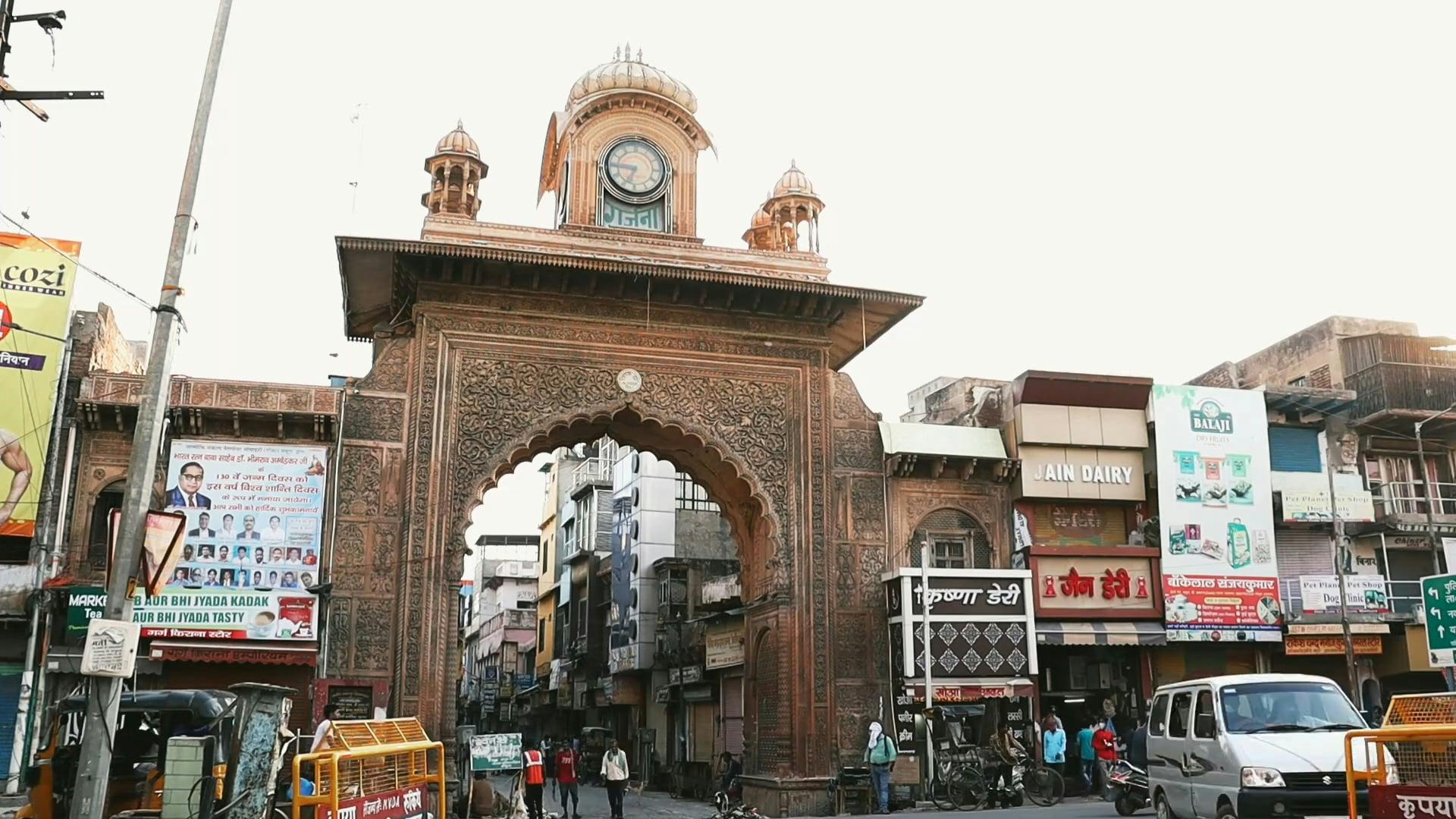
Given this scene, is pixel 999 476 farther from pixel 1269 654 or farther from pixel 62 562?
pixel 62 562

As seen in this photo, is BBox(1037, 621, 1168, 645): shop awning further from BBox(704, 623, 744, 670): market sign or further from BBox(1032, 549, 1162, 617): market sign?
BBox(704, 623, 744, 670): market sign

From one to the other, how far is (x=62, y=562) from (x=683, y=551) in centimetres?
1825

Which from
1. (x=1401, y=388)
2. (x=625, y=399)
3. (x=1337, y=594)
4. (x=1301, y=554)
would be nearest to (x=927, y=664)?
(x=625, y=399)

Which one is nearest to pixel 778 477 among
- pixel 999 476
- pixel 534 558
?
pixel 999 476

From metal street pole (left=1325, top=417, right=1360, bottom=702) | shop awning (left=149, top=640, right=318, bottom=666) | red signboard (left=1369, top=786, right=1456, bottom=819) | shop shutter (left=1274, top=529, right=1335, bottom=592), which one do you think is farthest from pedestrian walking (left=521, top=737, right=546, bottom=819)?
shop shutter (left=1274, top=529, right=1335, bottom=592)

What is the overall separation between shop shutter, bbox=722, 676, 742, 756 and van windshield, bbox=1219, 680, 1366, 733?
1678cm

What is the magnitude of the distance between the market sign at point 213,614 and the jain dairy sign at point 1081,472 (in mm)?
13349

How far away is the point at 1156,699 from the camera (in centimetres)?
1299

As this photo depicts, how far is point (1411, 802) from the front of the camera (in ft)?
26.1

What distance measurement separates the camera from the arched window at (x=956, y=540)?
904 inches

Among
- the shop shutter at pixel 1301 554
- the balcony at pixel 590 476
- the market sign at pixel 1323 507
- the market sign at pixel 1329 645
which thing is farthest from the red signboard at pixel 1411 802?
the balcony at pixel 590 476

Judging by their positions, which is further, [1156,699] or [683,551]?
[683,551]

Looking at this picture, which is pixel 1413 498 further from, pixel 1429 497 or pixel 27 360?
pixel 27 360

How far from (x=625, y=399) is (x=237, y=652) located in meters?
7.66
